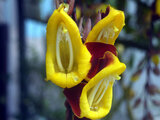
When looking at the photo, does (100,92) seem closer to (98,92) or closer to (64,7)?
(98,92)

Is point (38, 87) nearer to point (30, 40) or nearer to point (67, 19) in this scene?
point (30, 40)

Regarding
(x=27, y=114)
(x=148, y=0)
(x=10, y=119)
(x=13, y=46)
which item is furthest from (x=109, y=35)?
(x=10, y=119)

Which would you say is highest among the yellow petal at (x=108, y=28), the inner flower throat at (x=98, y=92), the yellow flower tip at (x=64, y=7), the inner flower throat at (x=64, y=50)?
the yellow flower tip at (x=64, y=7)

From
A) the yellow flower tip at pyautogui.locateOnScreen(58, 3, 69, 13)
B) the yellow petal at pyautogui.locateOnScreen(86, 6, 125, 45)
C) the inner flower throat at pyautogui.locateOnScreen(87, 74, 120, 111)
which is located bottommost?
the inner flower throat at pyautogui.locateOnScreen(87, 74, 120, 111)

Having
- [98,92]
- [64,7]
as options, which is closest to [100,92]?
[98,92]

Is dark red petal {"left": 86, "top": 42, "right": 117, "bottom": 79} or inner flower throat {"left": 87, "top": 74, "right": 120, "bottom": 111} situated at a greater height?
dark red petal {"left": 86, "top": 42, "right": 117, "bottom": 79}

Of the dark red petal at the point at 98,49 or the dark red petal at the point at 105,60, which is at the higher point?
the dark red petal at the point at 98,49
